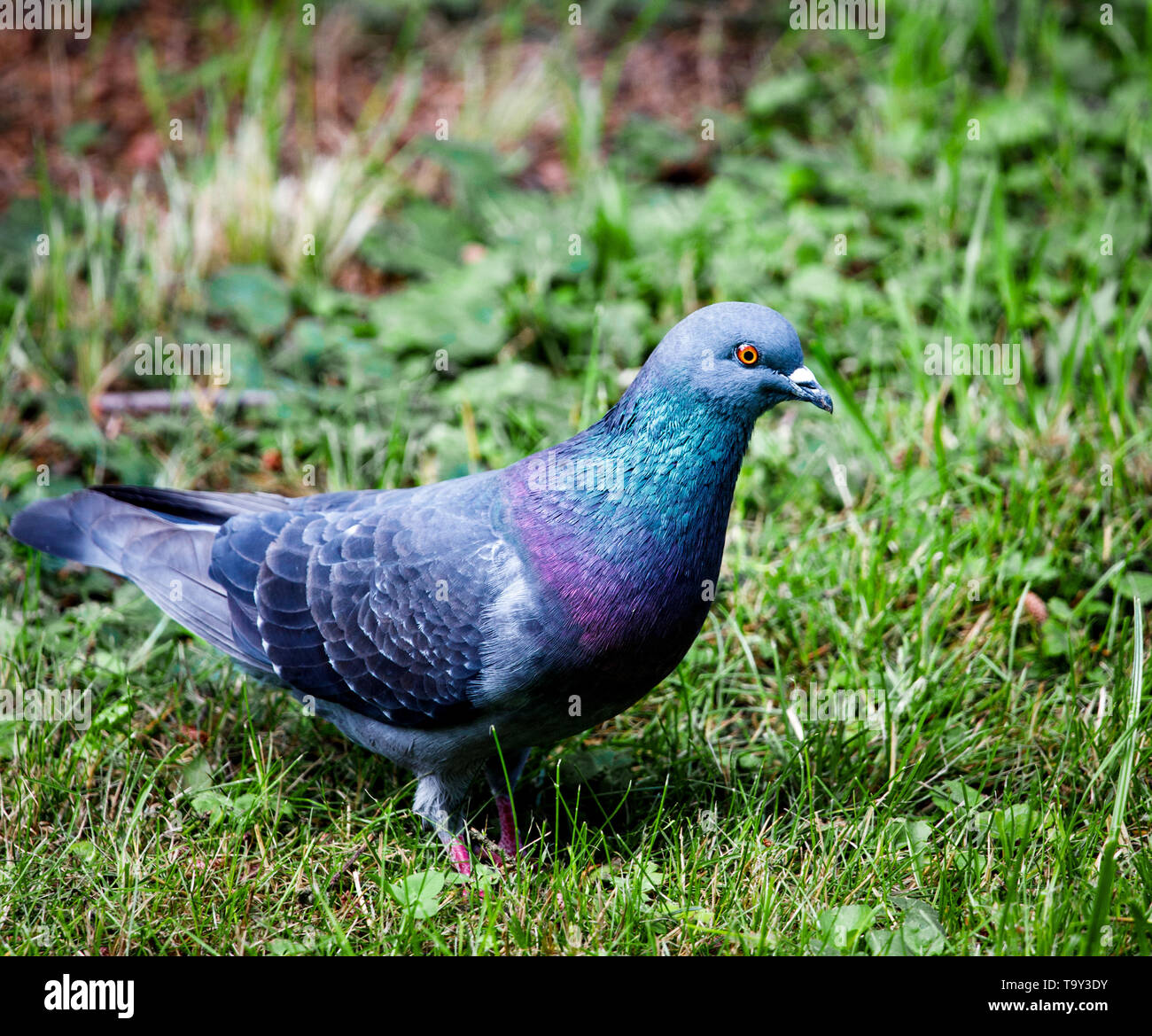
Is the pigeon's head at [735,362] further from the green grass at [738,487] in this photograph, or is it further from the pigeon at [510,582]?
the green grass at [738,487]

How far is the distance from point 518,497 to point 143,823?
1382 millimetres

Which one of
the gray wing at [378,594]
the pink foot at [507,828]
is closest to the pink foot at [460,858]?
the pink foot at [507,828]

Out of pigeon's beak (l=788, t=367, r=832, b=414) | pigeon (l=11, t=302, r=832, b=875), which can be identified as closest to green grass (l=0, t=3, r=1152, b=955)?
pigeon (l=11, t=302, r=832, b=875)

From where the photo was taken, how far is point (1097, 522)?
13.2ft

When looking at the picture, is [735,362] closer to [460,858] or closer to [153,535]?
[460,858]

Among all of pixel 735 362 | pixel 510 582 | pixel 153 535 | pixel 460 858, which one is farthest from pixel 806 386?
pixel 153 535

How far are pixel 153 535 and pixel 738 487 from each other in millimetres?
2053

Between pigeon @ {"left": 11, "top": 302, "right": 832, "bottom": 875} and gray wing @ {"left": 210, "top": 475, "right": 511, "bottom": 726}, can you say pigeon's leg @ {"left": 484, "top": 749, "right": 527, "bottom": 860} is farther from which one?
gray wing @ {"left": 210, "top": 475, "right": 511, "bottom": 726}

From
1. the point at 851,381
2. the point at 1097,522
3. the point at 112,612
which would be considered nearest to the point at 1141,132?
the point at 851,381

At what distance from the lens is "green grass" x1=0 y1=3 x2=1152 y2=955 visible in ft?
9.64

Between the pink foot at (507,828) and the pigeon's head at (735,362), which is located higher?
the pigeon's head at (735,362)

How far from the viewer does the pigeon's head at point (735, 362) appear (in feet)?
9.11

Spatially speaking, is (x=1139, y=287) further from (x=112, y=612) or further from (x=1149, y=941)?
(x=112, y=612)

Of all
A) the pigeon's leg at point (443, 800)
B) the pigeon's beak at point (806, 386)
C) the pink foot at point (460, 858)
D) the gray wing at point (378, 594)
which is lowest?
the pink foot at point (460, 858)
